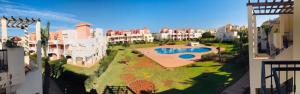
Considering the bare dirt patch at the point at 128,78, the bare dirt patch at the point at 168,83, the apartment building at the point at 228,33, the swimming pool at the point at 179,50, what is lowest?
the bare dirt patch at the point at 168,83

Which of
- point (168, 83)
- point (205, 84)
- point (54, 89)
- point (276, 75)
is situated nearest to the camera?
point (276, 75)

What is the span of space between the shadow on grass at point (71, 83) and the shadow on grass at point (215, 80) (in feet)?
19.7

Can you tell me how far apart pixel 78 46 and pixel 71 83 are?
14.9 metres

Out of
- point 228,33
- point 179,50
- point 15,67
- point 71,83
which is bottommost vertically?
point 71,83

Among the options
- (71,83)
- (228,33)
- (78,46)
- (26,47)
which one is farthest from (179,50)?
(26,47)

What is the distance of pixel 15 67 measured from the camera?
8562mm

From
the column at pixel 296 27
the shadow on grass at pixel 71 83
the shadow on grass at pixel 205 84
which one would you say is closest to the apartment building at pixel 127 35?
the shadow on grass at pixel 205 84

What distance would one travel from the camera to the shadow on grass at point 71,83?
1959 centimetres

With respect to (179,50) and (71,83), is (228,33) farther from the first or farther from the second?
(71,83)

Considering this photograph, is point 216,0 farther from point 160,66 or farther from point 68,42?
point 68,42

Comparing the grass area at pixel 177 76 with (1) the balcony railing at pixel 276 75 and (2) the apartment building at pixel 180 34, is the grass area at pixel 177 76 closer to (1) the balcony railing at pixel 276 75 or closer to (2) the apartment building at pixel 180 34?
(1) the balcony railing at pixel 276 75

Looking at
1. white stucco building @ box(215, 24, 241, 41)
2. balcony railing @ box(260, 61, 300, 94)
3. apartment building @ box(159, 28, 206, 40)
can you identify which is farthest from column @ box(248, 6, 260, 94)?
apartment building @ box(159, 28, 206, 40)

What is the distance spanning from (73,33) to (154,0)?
22.1 metres

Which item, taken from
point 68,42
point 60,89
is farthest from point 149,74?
point 60,89
